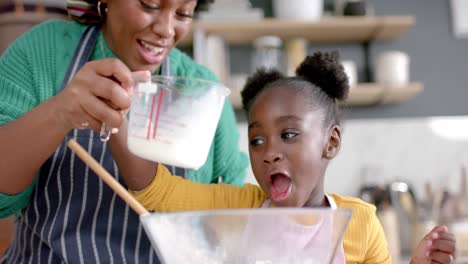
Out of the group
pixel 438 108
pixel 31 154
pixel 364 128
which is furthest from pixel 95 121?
pixel 438 108

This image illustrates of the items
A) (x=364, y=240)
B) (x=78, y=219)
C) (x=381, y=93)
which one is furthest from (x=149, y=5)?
(x=381, y=93)

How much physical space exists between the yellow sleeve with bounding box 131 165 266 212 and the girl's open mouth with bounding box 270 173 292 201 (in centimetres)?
15

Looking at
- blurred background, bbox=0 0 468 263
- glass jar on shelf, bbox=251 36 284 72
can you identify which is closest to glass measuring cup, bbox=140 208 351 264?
blurred background, bbox=0 0 468 263

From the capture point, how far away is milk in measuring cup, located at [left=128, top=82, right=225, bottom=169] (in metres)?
0.90

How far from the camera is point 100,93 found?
83cm

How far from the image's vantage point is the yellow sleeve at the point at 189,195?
1132mm

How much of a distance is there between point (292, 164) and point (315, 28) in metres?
1.93

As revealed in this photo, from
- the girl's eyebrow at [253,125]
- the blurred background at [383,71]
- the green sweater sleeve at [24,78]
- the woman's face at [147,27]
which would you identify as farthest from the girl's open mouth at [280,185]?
the blurred background at [383,71]

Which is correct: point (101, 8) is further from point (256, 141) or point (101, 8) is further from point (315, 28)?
point (315, 28)

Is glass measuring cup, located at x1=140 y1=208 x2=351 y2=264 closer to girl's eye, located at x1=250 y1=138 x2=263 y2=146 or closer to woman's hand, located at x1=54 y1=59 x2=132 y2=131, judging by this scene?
woman's hand, located at x1=54 y1=59 x2=132 y2=131

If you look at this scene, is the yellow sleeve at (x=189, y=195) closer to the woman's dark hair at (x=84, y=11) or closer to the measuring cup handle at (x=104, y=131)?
the measuring cup handle at (x=104, y=131)

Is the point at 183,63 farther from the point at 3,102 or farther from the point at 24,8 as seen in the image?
the point at 24,8

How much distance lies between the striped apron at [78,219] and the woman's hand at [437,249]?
52 cm

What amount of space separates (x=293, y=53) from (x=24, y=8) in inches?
48.2
